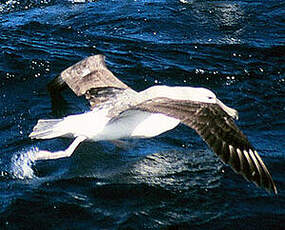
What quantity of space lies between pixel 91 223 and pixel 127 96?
70.2 inches

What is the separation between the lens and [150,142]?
704 cm

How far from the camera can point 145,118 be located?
6438 millimetres

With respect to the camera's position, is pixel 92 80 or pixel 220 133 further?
pixel 92 80

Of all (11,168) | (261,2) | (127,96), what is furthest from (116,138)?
(261,2)

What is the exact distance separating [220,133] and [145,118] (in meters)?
1.35

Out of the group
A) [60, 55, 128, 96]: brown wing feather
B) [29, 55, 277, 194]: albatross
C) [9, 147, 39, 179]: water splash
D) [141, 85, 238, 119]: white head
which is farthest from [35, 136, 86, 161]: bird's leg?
[60, 55, 128, 96]: brown wing feather

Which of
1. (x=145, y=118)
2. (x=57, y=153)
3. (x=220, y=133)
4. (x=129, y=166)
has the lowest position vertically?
(x=129, y=166)

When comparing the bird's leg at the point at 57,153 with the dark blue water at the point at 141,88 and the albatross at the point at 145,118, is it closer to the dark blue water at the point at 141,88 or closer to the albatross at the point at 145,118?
the albatross at the point at 145,118

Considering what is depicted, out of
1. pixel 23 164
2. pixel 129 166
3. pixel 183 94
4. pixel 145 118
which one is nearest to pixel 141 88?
pixel 145 118

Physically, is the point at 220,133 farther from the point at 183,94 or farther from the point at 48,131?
the point at 48,131

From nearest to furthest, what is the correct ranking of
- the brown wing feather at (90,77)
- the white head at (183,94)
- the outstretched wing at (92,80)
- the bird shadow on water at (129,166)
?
1. the white head at (183,94)
2. the bird shadow on water at (129,166)
3. the outstretched wing at (92,80)
4. the brown wing feather at (90,77)

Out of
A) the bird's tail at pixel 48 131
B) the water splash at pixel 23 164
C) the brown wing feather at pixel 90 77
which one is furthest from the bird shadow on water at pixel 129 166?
the brown wing feather at pixel 90 77

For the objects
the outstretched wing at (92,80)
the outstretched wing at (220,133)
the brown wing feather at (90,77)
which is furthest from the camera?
the brown wing feather at (90,77)

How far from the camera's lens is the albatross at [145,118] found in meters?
5.19
